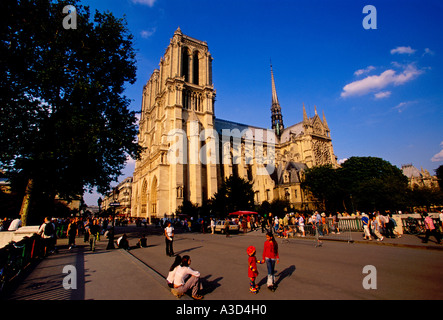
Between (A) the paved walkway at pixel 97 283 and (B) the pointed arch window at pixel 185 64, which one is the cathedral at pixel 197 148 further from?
(A) the paved walkway at pixel 97 283

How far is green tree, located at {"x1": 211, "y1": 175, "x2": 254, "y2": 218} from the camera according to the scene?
30.8 meters

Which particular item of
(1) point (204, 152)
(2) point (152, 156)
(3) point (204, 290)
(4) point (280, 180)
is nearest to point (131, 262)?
(3) point (204, 290)

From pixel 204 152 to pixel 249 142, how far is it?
16.2 meters

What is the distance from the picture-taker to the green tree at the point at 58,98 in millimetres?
12210

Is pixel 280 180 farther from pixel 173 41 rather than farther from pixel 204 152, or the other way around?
pixel 173 41

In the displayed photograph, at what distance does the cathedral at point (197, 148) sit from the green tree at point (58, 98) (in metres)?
17.7

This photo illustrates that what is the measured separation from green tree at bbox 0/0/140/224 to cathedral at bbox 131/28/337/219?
17.7 m

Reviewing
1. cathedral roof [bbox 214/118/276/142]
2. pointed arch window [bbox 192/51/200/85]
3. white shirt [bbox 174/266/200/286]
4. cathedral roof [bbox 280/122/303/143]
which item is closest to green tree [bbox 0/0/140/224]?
white shirt [bbox 174/266/200/286]

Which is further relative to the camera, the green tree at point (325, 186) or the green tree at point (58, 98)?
the green tree at point (325, 186)

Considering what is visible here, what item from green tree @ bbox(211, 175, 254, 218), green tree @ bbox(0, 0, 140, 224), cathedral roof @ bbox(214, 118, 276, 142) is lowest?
green tree @ bbox(211, 175, 254, 218)

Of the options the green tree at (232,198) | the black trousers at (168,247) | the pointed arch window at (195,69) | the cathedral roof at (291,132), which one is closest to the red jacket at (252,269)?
the black trousers at (168,247)

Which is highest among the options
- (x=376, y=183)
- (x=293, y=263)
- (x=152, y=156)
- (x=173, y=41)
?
(x=173, y=41)

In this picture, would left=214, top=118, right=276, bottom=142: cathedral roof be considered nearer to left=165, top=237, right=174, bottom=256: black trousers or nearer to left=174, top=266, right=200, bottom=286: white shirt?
left=165, top=237, right=174, bottom=256: black trousers
